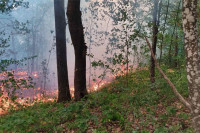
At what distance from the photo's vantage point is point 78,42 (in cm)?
718

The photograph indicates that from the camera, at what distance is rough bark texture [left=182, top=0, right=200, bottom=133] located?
2572mm

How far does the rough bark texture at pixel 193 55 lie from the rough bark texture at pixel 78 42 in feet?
16.4

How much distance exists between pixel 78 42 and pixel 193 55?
210 inches

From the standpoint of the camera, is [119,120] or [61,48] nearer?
[119,120]

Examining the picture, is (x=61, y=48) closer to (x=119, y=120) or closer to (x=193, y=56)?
(x=119, y=120)

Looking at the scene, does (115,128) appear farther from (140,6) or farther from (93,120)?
(140,6)

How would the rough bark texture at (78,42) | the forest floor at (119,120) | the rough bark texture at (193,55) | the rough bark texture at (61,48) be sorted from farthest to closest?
the rough bark texture at (61,48) → the rough bark texture at (78,42) → the forest floor at (119,120) → the rough bark texture at (193,55)

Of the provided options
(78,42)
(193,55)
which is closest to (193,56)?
(193,55)

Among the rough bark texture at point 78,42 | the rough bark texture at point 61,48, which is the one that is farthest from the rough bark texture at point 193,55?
the rough bark texture at point 61,48

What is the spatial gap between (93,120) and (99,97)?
2156 millimetres

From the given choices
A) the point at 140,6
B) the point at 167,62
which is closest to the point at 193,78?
the point at 140,6

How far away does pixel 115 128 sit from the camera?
445 centimetres

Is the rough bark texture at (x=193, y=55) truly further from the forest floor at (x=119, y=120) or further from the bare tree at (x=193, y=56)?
the forest floor at (x=119, y=120)

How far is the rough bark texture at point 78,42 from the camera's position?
265 inches
